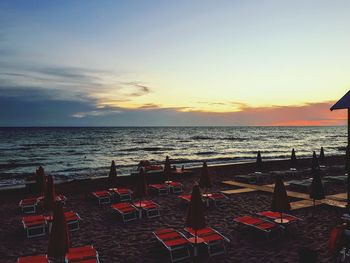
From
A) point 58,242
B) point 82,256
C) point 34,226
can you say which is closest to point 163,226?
point 82,256

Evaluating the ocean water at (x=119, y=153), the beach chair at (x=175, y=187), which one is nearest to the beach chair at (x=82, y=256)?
the beach chair at (x=175, y=187)

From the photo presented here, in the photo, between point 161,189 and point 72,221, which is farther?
point 161,189

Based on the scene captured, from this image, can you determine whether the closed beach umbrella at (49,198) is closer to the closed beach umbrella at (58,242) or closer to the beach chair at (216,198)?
the closed beach umbrella at (58,242)

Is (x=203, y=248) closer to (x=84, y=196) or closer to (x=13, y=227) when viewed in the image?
(x=13, y=227)

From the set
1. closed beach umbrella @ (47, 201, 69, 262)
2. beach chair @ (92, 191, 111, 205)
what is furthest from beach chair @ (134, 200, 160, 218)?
closed beach umbrella @ (47, 201, 69, 262)

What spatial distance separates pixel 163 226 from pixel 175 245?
3.09 m

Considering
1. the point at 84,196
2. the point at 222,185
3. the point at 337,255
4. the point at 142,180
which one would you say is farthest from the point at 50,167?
the point at 337,255

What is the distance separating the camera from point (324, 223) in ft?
38.1

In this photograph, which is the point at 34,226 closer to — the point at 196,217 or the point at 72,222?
the point at 72,222

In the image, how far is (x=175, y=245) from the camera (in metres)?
8.78

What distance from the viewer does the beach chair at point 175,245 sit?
8742 mm

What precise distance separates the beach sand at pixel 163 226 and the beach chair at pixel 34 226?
30cm

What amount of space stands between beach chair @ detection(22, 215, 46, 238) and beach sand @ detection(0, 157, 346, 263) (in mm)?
296

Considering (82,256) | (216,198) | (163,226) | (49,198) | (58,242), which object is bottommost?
(163,226)
